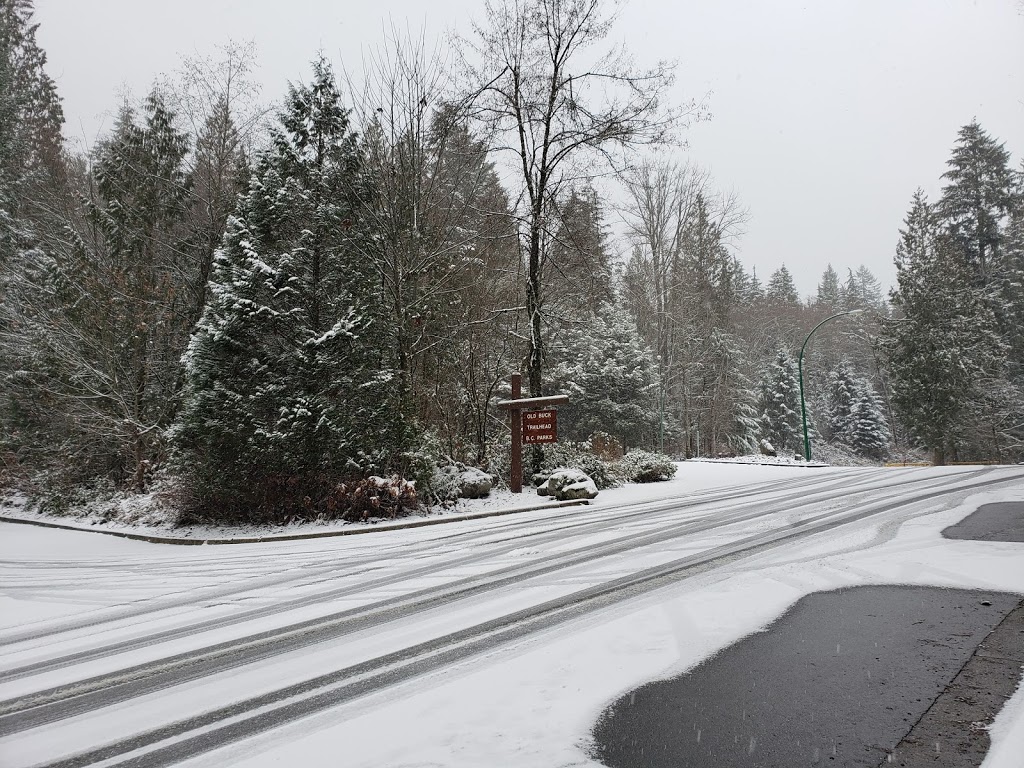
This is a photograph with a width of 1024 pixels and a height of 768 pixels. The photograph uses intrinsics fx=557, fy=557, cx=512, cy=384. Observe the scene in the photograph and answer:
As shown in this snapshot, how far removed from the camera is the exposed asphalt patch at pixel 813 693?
94.3 inches

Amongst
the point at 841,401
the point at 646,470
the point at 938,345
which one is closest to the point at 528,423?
the point at 646,470

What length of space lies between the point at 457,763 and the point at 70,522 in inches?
643

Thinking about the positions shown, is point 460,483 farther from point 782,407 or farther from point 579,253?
point 782,407

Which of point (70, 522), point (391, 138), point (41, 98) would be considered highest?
point (41, 98)

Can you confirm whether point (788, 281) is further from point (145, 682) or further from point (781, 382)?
point (145, 682)

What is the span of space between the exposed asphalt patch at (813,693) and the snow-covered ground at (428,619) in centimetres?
19

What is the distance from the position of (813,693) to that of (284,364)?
1125 centimetres

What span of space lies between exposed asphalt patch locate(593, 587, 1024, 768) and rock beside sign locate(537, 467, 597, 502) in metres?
8.51

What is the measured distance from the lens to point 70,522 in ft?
46.7

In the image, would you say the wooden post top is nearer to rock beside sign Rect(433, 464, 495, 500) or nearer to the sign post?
the sign post

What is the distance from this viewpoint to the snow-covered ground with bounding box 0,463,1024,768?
2705mm

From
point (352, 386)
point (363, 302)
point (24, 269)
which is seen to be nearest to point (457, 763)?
point (352, 386)

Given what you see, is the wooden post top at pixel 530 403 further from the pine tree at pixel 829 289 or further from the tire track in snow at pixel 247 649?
the pine tree at pixel 829 289

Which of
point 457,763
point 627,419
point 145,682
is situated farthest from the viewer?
point 627,419
